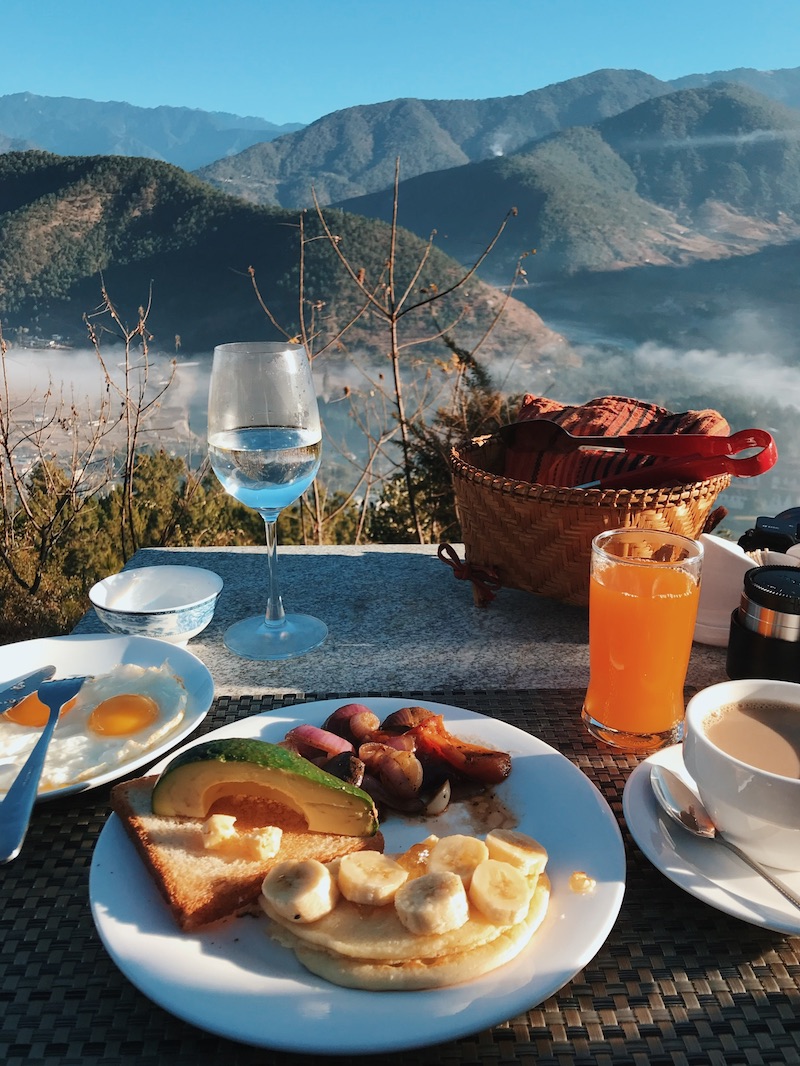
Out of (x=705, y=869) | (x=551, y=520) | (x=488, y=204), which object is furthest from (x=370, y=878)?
(x=488, y=204)

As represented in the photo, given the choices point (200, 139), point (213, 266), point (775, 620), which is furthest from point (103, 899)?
point (200, 139)

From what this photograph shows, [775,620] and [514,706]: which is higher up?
[775,620]

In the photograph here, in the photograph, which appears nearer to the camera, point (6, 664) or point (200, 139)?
point (6, 664)

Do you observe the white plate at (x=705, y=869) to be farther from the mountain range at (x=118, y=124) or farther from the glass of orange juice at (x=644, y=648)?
the mountain range at (x=118, y=124)

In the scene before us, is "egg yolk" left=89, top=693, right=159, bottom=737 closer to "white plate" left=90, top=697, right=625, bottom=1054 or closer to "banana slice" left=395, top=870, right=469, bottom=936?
"white plate" left=90, top=697, right=625, bottom=1054

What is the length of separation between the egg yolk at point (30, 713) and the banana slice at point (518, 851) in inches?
22.1

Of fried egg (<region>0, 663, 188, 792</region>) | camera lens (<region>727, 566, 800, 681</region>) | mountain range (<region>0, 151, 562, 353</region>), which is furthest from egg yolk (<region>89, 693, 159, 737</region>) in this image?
mountain range (<region>0, 151, 562, 353</region>)

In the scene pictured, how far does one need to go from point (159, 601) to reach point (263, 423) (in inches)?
15.3

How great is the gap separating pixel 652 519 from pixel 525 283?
2.61 meters

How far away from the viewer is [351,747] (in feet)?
2.97

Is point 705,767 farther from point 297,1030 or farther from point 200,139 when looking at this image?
point 200,139

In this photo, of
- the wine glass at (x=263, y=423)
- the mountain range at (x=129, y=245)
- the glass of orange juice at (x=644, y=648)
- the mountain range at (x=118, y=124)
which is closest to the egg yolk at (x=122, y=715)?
the wine glass at (x=263, y=423)

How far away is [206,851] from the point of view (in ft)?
2.41

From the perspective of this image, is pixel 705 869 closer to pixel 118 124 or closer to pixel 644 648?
pixel 644 648
